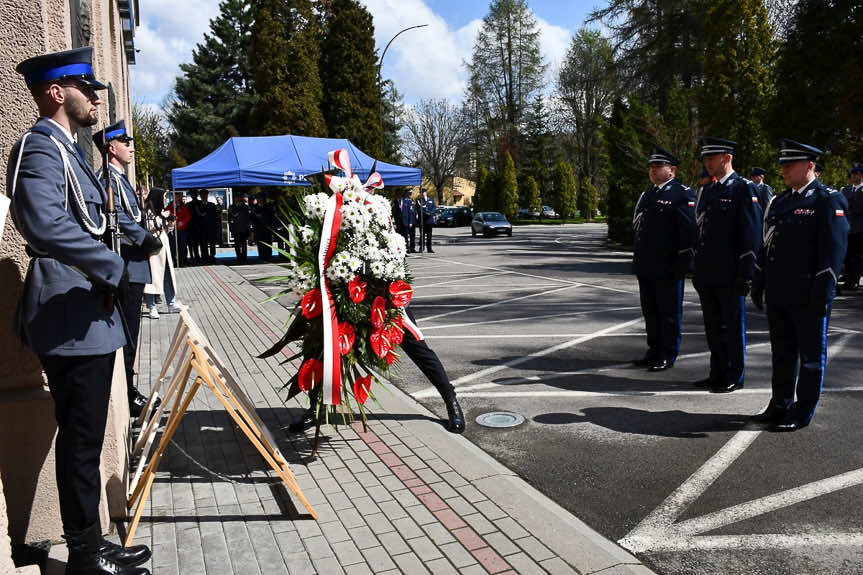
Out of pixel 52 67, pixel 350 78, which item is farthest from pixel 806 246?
pixel 350 78

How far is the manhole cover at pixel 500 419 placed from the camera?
18.0 ft

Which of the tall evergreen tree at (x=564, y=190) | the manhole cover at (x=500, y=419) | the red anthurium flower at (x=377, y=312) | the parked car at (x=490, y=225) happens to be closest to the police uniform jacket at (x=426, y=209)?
the parked car at (x=490, y=225)

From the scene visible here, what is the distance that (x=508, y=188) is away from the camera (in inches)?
1972

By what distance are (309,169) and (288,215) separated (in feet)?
54.4

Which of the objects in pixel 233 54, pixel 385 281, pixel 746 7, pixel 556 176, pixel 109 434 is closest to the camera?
pixel 109 434

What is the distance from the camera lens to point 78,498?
3.07 meters

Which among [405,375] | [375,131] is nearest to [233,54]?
[375,131]

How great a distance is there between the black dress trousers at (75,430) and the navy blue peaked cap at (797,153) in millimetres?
5008

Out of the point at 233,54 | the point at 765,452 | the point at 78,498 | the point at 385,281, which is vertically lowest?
the point at 765,452

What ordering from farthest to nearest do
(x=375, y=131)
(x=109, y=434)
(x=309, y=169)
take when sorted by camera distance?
1. (x=375, y=131)
2. (x=309, y=169)
3. (x=109, y=434)

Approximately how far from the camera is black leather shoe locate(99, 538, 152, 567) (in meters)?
3.21

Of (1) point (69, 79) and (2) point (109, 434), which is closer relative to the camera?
(1) point (69, 79)

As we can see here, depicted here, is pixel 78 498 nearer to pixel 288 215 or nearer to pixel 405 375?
pixel 288 215

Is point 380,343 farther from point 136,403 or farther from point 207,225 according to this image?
point 207,225
